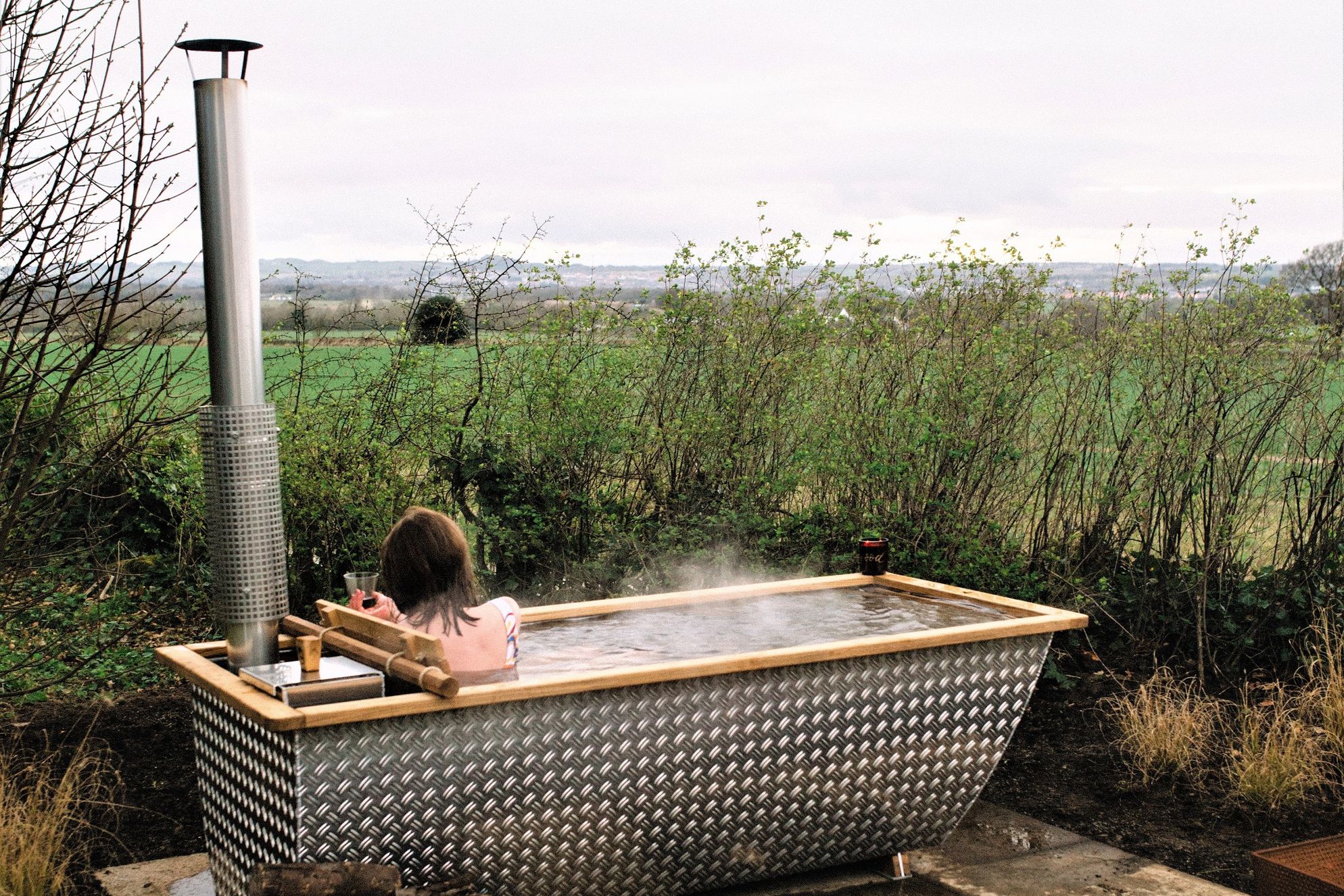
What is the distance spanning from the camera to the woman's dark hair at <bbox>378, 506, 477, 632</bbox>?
3504mm

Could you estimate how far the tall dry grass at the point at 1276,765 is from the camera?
4801 mm

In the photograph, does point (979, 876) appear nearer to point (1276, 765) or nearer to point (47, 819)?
point (1276, 765)

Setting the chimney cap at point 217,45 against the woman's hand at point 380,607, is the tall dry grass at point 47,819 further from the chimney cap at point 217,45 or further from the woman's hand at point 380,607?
the chimney cap at point 217,45

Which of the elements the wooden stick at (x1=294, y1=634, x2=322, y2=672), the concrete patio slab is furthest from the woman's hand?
the concrete patio slab

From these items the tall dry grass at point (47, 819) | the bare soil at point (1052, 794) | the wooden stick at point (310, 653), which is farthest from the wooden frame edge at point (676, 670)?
the tall dry grass at point (47, 819)

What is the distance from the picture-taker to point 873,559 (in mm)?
4930

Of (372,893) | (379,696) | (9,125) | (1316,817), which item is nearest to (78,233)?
(9,125)

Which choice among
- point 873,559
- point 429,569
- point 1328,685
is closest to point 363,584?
point 429,569

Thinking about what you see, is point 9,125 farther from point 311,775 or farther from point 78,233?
point 311,775

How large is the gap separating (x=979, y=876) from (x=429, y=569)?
6.90ft

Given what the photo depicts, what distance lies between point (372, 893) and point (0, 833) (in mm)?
1543

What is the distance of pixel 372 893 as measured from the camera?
10.2 feet

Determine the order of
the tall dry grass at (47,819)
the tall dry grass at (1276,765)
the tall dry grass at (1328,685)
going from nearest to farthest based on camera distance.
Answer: the tall dry grass at (47,819) < the tall dry grass at (1276,765) < the tall dry grass at (1328,685)

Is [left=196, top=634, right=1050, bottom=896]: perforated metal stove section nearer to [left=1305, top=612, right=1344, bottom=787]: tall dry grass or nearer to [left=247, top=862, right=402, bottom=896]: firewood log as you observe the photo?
[left=247, top=862, right=402, bottom=896]: firewood log
